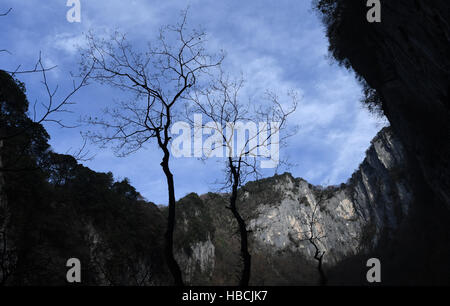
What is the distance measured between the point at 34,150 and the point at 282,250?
86.8 meters

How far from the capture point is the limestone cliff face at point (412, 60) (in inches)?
313

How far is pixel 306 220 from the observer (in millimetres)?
102688

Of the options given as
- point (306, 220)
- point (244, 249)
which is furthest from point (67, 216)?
point (306, 220)

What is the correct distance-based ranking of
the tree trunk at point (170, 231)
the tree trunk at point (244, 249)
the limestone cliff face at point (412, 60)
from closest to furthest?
the tree trunk at point (170, 231) < the tree trunk at point (244, 249) < the limestone cliff face at point (412, 60)

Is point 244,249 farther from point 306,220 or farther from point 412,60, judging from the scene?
point 306,220

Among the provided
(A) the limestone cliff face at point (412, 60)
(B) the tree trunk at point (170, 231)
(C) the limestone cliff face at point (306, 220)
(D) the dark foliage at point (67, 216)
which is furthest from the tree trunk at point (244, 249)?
(C) the limestone cliff face at point (306, 220)

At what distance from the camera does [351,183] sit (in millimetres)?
96375

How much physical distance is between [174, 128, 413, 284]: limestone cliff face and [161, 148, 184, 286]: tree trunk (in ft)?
94.8

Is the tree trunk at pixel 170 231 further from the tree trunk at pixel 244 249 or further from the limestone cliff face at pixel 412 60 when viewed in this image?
the limestone cliff face at pixel 412 60

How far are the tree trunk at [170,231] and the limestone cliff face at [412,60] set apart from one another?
29.4 feet
